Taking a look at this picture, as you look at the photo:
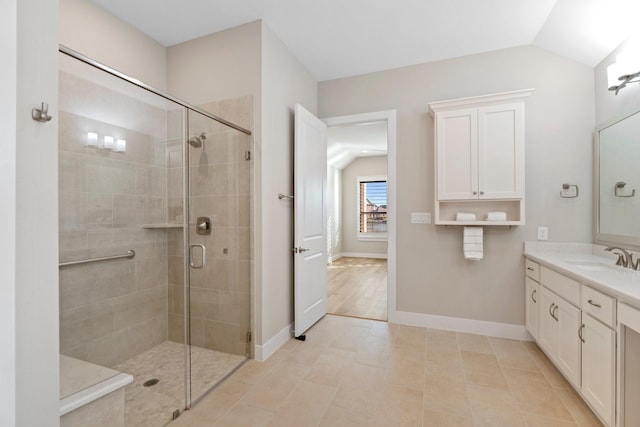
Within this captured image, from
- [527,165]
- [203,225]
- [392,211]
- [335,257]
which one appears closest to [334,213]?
[335,257]

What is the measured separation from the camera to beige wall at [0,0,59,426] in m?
0.97

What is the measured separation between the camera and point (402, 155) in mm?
3189

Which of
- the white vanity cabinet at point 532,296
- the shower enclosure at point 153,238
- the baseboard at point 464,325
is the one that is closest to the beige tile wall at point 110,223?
the shower enclosure at point 153,238

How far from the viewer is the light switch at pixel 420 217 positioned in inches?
122

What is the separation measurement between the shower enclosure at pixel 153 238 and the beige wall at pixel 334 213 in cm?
480

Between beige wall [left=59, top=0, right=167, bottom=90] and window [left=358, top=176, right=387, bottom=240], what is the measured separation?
5951 millimetres

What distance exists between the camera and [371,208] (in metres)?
8.12

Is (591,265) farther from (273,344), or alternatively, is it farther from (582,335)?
(273,344)

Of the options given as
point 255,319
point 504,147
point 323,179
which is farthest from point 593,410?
point 323,179

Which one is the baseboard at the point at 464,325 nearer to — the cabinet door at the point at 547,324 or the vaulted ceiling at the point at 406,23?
the cabinet door at the point at 547,324

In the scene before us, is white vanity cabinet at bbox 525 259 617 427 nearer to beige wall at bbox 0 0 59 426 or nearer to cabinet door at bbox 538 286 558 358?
cabinet door at bbox 538 286 558 358

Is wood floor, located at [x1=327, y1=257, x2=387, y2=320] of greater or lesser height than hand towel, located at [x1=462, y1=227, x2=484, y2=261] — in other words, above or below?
below

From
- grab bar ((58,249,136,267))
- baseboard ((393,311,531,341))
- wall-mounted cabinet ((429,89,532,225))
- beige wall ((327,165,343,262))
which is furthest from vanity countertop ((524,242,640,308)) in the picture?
beige wall ((327,165,343,262))

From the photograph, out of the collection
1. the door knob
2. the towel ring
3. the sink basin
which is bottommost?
the sink basin
